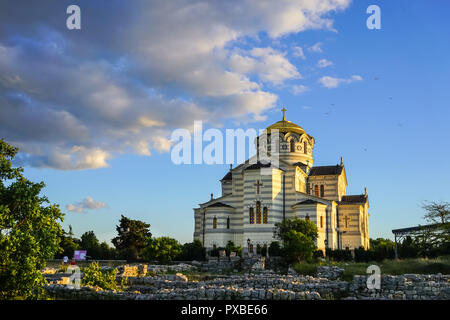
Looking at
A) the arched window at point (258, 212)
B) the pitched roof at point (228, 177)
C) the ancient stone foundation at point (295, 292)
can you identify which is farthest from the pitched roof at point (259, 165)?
the ancient stone foundation at point (295, 292)

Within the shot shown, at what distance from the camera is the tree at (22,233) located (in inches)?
608

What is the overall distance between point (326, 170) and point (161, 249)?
26941 mm

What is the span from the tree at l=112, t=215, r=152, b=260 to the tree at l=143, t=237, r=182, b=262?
18.3ft

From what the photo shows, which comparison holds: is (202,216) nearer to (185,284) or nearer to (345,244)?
(345,244)

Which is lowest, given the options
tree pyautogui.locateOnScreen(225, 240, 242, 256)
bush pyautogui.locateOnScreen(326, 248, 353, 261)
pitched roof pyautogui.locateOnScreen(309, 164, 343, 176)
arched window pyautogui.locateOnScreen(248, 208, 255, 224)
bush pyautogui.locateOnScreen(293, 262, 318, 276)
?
bush pyautogui.locateOnScreen(293, 262, 318, 276)

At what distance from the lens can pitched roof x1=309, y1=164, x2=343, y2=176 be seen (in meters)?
58.5

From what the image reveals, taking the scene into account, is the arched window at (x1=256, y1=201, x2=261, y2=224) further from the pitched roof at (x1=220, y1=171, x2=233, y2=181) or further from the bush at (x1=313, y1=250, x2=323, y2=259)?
the pitched roof at (x1=220, y1=171, x2=233, y2=181)

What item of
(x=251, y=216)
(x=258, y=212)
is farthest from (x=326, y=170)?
(x=251, y=216)

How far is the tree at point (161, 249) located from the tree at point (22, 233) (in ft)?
83.1

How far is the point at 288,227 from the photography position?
4431cm

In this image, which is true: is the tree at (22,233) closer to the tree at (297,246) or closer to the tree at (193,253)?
the tree at (297,246)

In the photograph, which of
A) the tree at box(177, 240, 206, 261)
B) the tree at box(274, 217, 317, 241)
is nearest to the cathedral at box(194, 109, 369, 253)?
the tree at box(177, 240, 206, 261)
